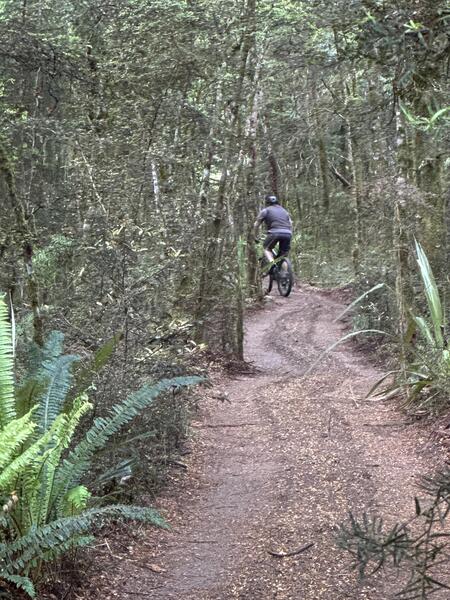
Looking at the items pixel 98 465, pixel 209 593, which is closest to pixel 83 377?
pixel 98 465

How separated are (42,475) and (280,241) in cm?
1123

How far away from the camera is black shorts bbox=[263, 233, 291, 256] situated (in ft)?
46.0

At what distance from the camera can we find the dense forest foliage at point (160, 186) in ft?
17.6

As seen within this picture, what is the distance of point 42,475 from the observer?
3346 millimetres

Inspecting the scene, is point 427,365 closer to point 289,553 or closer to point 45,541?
point 289,553

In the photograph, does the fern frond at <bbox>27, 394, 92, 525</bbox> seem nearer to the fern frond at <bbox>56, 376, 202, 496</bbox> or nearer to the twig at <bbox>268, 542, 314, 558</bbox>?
the fern frond at <bbox>56, 376, 202, 496</bbox>

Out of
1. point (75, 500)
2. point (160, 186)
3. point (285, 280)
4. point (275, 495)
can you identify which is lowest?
point (275, 495)

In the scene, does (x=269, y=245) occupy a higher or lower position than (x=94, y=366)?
higher

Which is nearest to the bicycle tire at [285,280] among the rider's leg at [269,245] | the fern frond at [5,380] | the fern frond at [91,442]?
the rider's leg at [269,245]

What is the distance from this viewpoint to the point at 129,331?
17.6 ft

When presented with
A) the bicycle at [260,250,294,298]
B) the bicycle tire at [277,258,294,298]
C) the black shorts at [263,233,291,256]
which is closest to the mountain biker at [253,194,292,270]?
the black shorts at [263,233,291,256]

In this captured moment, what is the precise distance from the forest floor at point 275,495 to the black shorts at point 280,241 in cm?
580

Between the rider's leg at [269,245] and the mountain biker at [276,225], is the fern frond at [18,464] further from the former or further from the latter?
the rider's leg at [269,245]

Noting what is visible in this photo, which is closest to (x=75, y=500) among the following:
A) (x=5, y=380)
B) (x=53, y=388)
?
(x=5, y=380)
